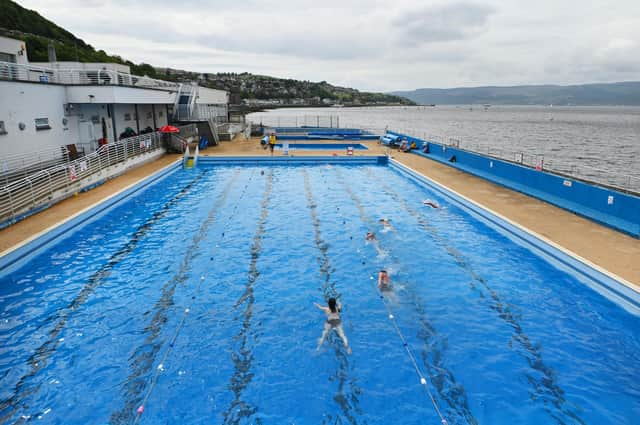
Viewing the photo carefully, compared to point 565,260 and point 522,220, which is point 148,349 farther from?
point 522,220

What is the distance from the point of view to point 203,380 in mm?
6363

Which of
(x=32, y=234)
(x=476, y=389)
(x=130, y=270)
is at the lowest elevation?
(x=476, y=389)

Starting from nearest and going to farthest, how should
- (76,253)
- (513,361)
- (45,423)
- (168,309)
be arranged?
(45,423) → (513,361) → (168,309) → (76,253)

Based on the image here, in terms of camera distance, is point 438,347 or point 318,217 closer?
point 438,347

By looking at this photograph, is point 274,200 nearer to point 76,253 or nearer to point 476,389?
point 76,253

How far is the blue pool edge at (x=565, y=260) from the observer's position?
822 cm

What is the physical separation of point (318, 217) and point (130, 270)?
6.50 m

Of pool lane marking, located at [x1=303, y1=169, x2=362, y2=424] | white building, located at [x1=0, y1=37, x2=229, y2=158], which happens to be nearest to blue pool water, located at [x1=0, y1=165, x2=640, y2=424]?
pool lane marking, located at [x1=303, y1=169, x2=362, y2=424]

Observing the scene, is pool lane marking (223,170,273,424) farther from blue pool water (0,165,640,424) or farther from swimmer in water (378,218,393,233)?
swimmer in water (378,218,393,233)

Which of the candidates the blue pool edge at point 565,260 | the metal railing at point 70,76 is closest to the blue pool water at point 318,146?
the metal railing at point 70,76

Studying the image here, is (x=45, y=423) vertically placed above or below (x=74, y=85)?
below

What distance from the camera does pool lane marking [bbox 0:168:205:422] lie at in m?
5.89

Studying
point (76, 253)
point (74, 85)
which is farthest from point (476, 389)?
point (74, 85)

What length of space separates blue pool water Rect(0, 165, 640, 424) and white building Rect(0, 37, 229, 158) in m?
6.46
